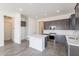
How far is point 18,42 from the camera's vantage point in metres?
5.63

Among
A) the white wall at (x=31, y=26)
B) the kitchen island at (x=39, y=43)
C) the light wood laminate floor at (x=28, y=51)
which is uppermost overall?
the white wall at (x=31, y=26)

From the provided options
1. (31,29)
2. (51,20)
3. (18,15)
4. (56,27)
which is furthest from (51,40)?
(18,15)

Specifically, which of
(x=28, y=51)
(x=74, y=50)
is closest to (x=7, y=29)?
(x=28, y=51)

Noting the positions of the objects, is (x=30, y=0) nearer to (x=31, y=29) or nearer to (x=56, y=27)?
(x=56, y=27)

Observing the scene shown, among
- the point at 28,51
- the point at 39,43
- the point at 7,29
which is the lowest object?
the point at 28,51

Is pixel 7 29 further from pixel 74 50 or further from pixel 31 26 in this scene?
pixel 74 50

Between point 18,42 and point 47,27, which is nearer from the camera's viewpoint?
point 18,42

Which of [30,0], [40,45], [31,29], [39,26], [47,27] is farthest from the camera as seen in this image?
[39,26]

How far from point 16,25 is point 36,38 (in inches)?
91.1

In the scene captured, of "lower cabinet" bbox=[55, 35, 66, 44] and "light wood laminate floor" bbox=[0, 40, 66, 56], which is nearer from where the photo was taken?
"light wood laminate floor" bbox=[0, 40, 66, 56]

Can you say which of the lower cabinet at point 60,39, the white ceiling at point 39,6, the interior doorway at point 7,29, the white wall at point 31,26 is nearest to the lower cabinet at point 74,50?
the white ceiling at point 39,6

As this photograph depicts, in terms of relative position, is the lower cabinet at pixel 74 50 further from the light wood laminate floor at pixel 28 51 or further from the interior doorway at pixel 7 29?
the interior doorway at pixel 7 29

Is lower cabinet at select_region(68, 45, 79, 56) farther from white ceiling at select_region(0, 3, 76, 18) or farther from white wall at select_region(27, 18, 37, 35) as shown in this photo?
white wall at select_region(27, 18, 37, 35)

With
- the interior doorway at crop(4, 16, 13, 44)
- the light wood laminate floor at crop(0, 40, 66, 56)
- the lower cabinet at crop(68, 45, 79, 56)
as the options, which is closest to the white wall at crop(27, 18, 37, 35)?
the interior doorway at crop(4, 16, 13, 44)
